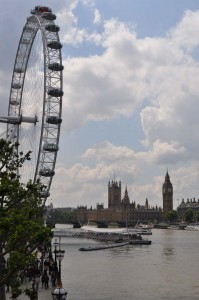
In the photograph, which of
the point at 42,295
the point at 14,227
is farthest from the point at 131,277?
the point at 14,227

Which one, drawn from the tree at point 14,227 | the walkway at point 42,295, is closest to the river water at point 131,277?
the walkway at point 42,295

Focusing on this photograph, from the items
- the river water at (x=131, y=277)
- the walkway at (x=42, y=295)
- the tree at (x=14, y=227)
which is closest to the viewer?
the tree at (x=14, y=227)

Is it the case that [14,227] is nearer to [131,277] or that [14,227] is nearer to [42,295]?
[42,295]

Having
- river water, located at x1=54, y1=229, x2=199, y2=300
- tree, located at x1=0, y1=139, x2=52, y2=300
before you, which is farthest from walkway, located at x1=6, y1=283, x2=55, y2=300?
tree, located at x1=0, y1=139, x2=52, y2=300

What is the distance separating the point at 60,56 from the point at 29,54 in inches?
231

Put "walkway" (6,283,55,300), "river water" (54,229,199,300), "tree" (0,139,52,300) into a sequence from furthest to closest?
1. "river water" (54,229,199,300)
2. "walkway" (6,283,55,300)
3. "tree" (0,139,52,300)

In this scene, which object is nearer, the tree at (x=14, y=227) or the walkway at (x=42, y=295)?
the tree at (x=14, y=227)

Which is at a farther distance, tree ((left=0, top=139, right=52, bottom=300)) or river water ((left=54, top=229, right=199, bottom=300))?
river water ((left=54, top=229, right=199, bottom=300))

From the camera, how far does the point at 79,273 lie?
53656 mm

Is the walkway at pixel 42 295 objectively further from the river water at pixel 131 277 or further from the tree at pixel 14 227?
the tree at pixel 14 227

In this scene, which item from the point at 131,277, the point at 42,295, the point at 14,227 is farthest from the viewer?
the point at 131,277

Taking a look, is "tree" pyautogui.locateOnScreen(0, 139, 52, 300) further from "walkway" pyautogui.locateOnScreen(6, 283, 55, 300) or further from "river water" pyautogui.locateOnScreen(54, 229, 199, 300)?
"river water" pyautogui.locateOnScreen(54, 229, 199, 300)

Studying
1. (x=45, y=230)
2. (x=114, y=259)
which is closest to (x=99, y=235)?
(x=114, y=259)

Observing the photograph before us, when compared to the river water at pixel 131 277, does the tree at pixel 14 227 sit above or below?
above
